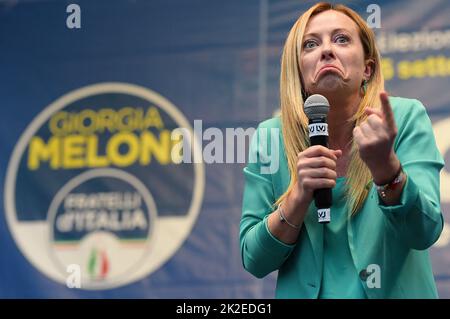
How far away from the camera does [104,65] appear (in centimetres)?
362

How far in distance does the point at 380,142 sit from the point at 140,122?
1.96 m

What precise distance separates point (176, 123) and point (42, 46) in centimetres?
63

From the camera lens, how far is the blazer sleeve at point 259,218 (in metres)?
1.82

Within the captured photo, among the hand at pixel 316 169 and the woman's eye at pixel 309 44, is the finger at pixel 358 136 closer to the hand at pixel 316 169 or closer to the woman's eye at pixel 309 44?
the hand at pixel 316 169

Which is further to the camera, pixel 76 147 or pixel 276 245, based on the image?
pixel 76 147

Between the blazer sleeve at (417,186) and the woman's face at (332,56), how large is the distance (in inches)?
5.2

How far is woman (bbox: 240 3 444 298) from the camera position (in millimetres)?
1698

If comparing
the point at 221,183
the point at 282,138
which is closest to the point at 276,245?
the point at 282,138

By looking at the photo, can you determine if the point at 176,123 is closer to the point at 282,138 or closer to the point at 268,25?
the point at 268,25

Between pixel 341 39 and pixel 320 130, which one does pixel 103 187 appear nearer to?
pixel 341 39

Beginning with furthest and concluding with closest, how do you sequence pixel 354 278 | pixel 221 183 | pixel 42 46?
pixel 42 46 → pixel 221 183 → pixel 354 278

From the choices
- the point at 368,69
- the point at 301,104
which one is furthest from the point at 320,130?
the point at 368,69

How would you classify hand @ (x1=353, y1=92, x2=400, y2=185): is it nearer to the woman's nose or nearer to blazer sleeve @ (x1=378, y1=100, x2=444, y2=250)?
blazer sleeve @ (x1=378, y1=100, x2=444, y2=250)

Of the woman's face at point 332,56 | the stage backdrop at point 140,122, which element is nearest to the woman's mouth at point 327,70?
the woman's face at point 332,56
